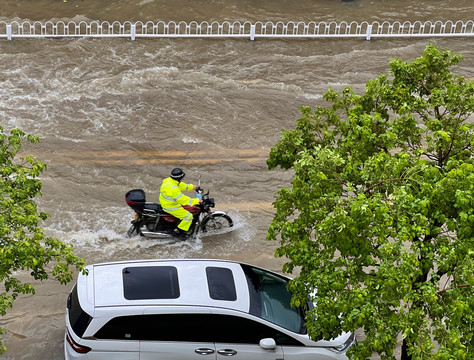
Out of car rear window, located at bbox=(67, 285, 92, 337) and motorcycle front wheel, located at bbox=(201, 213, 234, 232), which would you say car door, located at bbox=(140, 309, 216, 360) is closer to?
car rear window, located at bbox=(67, 285, 92, 337)

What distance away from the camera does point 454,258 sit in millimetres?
7758

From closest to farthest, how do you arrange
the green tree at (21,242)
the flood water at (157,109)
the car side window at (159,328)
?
the green tree at (21,242), the car side window at (159,328), the flood water at (157,109)

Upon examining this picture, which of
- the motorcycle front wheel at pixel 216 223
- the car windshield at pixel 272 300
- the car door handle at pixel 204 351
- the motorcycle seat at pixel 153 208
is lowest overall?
Result: the car door handle at pixel 204 351

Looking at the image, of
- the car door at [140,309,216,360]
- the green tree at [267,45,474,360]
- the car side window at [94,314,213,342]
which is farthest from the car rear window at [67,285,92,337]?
the green tree at [267,45,474,360]

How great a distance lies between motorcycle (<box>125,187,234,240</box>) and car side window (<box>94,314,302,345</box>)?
11.9 ft

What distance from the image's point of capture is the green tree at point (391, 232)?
757 centimetres

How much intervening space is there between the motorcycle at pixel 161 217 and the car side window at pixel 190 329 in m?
3.62

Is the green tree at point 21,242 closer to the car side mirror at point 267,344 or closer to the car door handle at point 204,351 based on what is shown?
the car door handle at point 204,351

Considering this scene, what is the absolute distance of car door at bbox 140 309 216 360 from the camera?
9.48 metres

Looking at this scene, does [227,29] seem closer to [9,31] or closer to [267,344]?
[9,31]

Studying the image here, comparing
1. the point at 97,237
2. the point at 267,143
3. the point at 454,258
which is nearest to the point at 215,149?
the point at 267,143

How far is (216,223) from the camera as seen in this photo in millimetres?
13656

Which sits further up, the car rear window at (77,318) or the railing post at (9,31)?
the railing post at (9,31)

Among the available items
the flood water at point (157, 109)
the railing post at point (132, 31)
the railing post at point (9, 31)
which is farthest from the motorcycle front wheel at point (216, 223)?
the railing post at point (9, 31)
